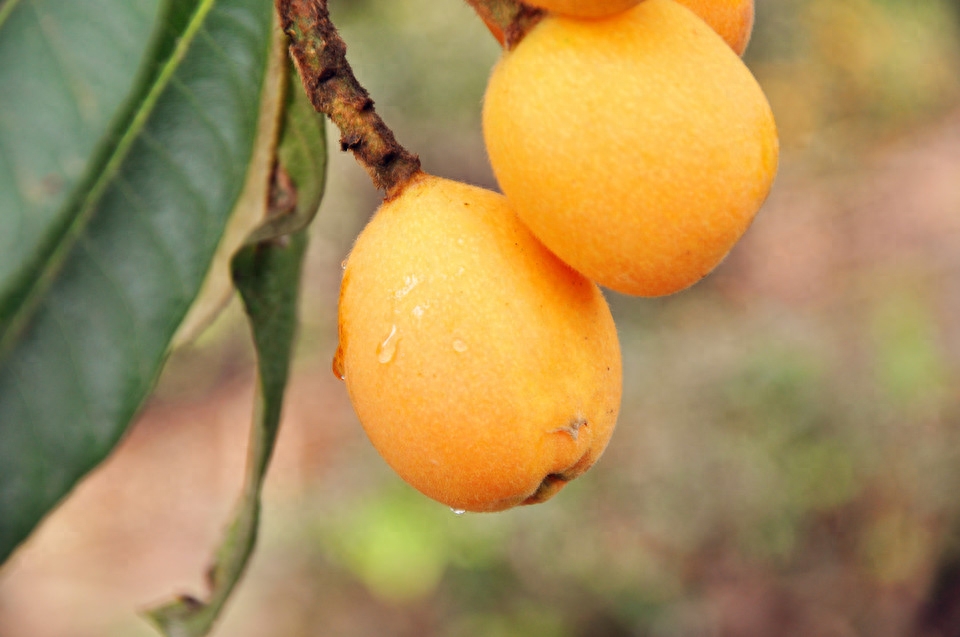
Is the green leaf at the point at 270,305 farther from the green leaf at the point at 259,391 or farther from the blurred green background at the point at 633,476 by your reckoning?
the blurred green background at the point at 633,476

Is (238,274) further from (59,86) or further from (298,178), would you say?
(59,86)

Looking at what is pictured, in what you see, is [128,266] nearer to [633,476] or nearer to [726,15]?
[726,15]

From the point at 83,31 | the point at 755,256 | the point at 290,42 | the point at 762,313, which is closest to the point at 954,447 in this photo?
the point at 762,313

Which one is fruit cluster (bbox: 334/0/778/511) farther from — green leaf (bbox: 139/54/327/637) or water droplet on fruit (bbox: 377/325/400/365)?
green leaf (bbox: 139/54/327/637)

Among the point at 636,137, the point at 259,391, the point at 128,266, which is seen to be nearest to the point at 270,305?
the point at 259,391

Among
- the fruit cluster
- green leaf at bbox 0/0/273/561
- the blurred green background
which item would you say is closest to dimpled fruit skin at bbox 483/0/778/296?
the fruit cluster
